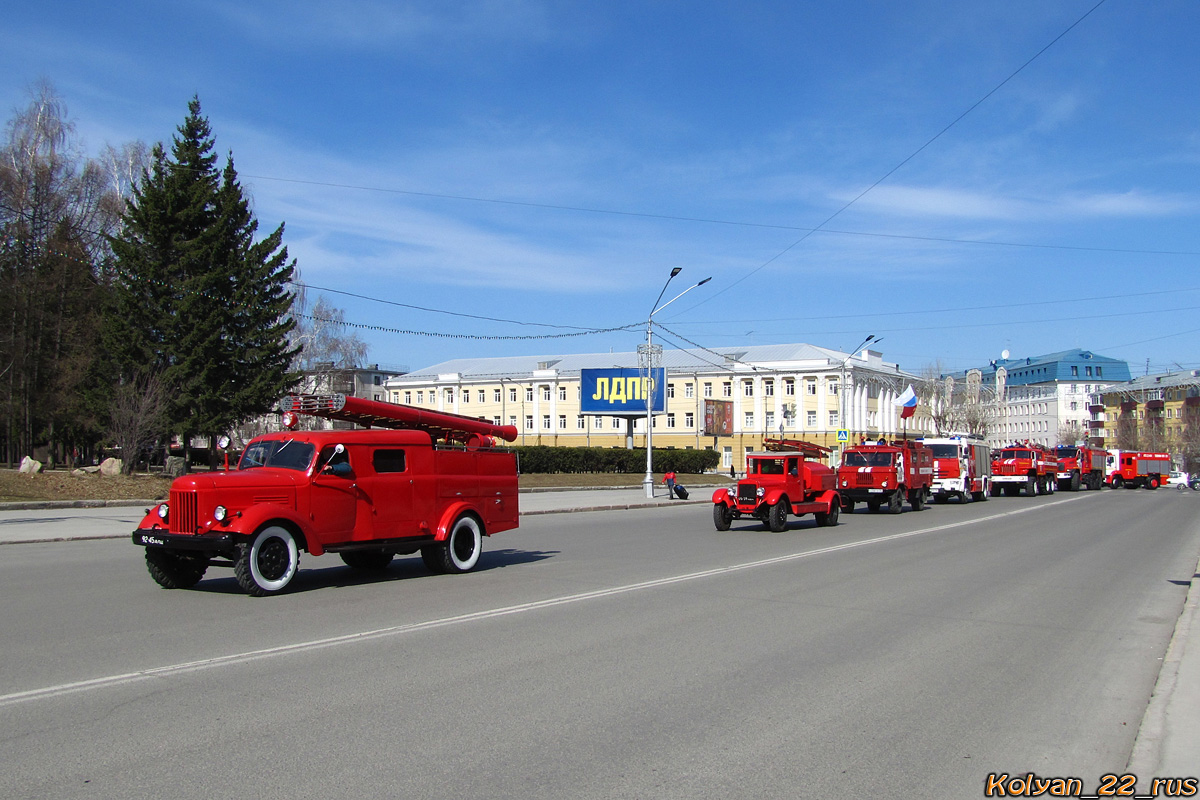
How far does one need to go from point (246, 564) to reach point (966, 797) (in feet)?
27.4

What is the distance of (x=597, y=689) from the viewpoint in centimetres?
666

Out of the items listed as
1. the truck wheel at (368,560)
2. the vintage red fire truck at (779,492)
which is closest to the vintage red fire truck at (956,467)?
the vintage red fire truck at (779,492)

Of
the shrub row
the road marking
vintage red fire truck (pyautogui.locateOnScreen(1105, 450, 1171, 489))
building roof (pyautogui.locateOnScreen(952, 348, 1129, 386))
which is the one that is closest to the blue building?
building roof (pyautogui.locateOnScreen(952, 348, 1129, 386))

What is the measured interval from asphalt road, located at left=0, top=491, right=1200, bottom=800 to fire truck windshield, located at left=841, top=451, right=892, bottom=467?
16881mm

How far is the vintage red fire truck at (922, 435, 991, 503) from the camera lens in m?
38.3

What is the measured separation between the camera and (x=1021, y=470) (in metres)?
47.8

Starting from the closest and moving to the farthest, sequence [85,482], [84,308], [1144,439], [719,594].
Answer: [719,594], [85,482], [84,308], [1144,439]

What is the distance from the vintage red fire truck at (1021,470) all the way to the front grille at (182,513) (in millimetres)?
44838

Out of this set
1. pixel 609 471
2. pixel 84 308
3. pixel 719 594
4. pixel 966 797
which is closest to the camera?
pixel 966 797

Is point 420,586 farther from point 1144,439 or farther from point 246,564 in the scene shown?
point 1144,439

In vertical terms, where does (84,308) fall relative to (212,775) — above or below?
above

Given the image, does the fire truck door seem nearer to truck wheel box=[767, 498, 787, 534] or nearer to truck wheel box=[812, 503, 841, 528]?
truck wheel box=[767, 498, 787, 534]

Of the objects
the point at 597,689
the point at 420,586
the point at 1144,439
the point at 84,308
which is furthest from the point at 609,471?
the point at 1144,439

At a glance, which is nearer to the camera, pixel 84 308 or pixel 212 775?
pixel 212 775
